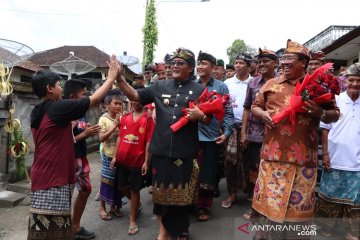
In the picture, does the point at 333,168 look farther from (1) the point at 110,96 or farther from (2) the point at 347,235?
(1) the point at 110,96

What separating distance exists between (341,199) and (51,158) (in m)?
3.34

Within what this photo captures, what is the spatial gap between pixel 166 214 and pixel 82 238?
1.20 meters

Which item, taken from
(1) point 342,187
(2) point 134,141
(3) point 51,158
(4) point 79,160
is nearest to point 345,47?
(1) point 342,187

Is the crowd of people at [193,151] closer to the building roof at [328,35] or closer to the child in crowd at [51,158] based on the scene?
the child in crowd at [51,158]

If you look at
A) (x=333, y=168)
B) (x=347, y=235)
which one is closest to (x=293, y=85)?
(x=333, y=168)

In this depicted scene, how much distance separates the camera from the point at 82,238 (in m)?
3.85

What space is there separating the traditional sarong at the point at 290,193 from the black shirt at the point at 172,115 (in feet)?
3.06

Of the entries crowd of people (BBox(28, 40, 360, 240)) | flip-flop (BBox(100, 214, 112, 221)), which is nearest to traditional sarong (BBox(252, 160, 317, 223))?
crowd of people (BBox(28, 40, 360, 240))

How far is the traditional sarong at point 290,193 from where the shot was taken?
2842 millimetres

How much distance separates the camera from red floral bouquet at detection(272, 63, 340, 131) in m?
2.61

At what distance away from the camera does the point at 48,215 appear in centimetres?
280

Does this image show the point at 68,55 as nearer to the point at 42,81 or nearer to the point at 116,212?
the point at 116,212

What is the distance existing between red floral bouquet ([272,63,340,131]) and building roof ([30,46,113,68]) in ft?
84.7

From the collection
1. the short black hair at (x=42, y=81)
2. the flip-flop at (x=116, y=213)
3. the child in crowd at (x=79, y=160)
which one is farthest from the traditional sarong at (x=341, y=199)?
the short black hair at (x=42, y=81)
